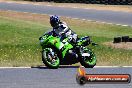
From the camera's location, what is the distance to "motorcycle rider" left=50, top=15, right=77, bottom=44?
556 inches

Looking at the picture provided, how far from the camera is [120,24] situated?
33156mm

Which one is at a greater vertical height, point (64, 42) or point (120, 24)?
point (64, 42)

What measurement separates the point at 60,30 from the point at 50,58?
3.44ft

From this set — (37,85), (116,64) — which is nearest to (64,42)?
(116,64)

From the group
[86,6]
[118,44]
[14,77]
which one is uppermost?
[14,77]

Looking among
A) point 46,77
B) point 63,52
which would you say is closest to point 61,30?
point 63,52

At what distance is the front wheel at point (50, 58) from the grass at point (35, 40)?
1.51 m

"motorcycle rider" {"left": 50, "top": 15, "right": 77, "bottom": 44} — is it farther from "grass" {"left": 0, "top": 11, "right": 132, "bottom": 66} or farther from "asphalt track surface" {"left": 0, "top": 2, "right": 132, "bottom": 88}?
"grass" {"left": 0, "top": 11, "right": 132, "bottom": 66}

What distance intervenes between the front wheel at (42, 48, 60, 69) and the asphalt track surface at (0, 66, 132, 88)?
0.52ft

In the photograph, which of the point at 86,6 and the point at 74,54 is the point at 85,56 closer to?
the point at 74,54

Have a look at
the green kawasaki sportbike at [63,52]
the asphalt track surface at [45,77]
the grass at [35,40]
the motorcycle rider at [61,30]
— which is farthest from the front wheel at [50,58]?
the grass at [35,40]

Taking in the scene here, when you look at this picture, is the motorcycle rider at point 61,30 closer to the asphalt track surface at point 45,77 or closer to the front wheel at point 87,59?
the front wheel at point 87,59

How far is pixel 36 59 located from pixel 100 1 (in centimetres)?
3423

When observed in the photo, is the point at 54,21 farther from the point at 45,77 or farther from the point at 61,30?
the point at 45,77
